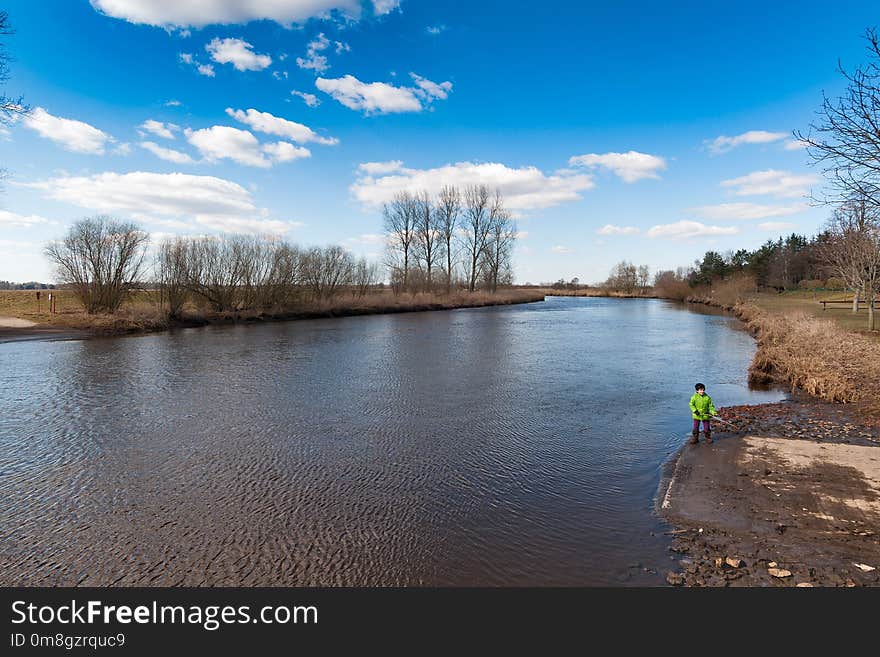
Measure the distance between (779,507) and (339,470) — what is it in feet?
19.8

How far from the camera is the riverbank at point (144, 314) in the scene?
2634 cm

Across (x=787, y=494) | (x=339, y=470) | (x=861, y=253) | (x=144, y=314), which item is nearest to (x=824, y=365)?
(x=787, y=494)

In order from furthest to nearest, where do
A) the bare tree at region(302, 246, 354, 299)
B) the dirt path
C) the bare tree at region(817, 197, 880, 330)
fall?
the bare tree at region(302, 246, 354, 299), the bare tree at region(817, 197, 880, 330), the dirt path

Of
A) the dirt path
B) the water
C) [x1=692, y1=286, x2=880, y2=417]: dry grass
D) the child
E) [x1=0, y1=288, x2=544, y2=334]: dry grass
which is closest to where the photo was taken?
the dirt path

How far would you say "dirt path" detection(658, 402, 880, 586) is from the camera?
450cm

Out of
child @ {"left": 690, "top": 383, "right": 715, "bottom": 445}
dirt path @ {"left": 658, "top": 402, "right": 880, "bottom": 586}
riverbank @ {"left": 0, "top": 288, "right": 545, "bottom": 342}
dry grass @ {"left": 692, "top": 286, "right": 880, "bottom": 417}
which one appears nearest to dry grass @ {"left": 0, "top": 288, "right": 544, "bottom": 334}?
riverbank @ {"left": 0, "top": 288, "right": 545, "bottom": 342}

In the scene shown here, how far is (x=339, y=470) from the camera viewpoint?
7.54m

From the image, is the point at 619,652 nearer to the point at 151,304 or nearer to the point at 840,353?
the point at 840,353

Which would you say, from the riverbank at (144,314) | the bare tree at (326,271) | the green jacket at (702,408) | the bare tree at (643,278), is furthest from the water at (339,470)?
the bare tree at (643,278)

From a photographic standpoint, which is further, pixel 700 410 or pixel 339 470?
pixel 700 410

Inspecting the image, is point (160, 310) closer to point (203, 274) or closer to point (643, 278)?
point (203, 274)

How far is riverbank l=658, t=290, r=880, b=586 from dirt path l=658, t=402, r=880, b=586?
0.01 metres

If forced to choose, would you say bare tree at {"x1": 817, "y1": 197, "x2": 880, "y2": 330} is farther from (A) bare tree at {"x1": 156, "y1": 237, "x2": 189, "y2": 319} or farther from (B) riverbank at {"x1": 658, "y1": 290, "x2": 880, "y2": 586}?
(A) bare tree at {"x1": 156, "y1": 237, "x2": 189, "y2": 319}

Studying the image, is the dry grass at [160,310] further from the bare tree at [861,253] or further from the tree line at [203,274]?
the bare tree at [861,253]
